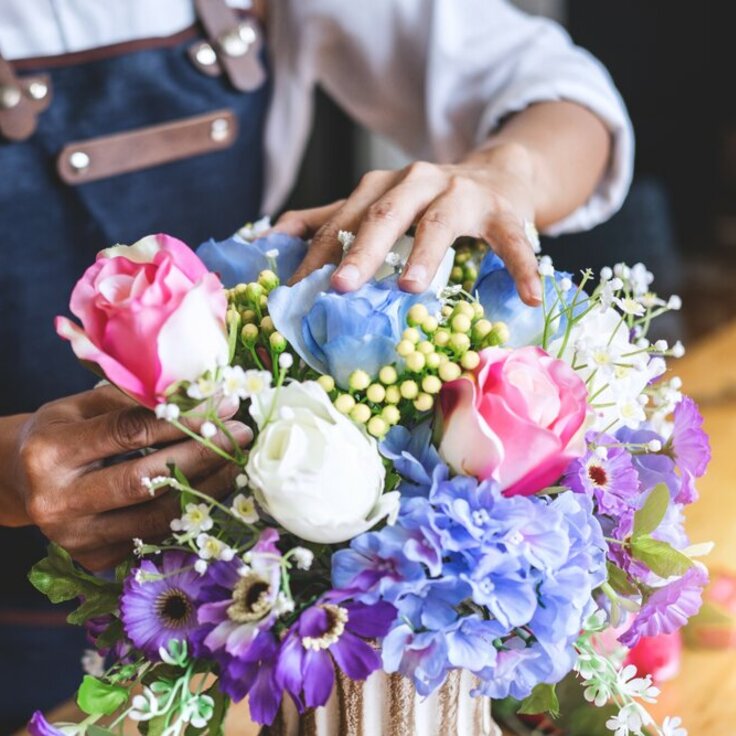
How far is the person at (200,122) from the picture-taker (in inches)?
38.1

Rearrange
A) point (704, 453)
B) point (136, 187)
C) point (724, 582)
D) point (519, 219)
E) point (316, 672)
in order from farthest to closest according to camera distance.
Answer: point (136, 187) → point (724, 582) → point (519, 219) → point (704, 453) → point (316, 672)

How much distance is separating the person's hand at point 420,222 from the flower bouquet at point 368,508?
0.02 meters

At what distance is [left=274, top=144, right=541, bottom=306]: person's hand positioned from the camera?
56 centimetres

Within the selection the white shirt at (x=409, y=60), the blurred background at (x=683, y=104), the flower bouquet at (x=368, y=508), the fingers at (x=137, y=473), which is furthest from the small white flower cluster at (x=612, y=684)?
the blurred background at (x=683, y=104)

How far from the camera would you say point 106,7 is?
996 mm

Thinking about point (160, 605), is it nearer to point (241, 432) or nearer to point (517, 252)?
point (241, 432)

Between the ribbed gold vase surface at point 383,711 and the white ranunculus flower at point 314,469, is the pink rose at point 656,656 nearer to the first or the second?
the ribbed gold vase surface at point 383,711

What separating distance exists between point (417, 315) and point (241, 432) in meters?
0.10

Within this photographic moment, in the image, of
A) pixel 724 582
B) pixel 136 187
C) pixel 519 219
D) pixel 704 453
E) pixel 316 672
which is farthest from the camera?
pixel 136 187

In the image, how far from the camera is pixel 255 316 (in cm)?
53

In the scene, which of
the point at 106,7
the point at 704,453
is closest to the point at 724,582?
the point at 704,453

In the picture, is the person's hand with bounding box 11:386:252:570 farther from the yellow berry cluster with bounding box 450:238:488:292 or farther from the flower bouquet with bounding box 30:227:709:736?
the yellow berry cluster with bounding box 450:238:488:292

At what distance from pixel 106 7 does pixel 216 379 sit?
2.23 feet

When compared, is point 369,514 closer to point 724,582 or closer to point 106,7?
point 724,582
